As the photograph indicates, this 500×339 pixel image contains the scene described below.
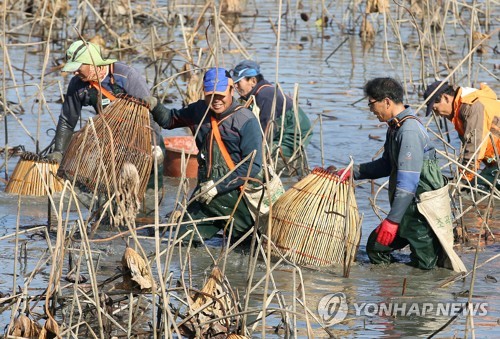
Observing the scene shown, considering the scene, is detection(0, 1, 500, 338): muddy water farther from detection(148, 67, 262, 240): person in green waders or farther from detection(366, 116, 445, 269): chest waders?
detection(148, 67, 262, 240): person in green waders

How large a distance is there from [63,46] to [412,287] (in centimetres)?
1078

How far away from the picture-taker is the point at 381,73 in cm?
1511

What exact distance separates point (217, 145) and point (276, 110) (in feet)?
8.03

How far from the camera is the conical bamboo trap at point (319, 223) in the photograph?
7160 millimetres

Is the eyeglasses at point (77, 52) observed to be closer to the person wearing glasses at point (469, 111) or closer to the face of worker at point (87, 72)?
the face of worker at point (87, 72)

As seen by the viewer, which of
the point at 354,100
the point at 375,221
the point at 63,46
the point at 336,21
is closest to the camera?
the point at 375,221

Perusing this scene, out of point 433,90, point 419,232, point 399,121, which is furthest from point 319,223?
point 433,90

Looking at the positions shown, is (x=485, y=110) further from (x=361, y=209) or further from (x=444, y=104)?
(x=361, y=209)

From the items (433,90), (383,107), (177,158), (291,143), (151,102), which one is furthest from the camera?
(291,143)

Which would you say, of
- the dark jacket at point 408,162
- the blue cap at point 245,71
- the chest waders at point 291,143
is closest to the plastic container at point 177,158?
the chest waders at point 291,143

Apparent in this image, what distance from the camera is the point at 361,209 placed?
9.16 metres

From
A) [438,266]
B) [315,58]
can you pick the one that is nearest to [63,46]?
[315,58]

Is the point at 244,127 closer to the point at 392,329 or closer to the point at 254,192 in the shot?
the point at 254,192

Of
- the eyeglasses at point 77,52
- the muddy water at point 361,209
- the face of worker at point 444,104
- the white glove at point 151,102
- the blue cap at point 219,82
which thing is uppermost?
the eyeglasses at point 77,52
